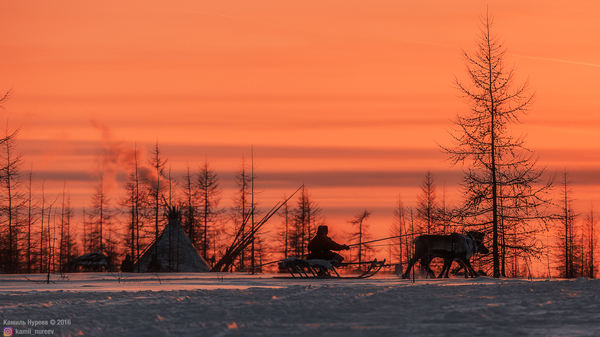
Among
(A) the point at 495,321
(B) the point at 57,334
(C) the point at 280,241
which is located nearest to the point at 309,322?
(A) the point at 495,321

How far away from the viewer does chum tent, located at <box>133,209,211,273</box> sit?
39.5 metres

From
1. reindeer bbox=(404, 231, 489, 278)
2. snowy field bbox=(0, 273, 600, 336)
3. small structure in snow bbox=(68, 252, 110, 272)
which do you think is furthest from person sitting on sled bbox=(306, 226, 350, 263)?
small structure in snow bbox=(68, 252, 110, 272)

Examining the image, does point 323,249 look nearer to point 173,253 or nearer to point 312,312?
point 312,312

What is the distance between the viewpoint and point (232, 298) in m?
12.8

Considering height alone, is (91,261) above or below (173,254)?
below

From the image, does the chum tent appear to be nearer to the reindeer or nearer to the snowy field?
the reindeer

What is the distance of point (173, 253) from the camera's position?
40.3 meters

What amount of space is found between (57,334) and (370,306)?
4.67 meters

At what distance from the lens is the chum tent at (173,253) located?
39500 millimetres

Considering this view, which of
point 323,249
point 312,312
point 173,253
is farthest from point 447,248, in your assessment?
point 173,253

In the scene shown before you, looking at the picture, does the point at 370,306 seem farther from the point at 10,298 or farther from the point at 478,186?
the point at 478,186

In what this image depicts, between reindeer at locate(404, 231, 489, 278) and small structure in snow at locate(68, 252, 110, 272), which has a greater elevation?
reindeer at locate(404, 231, 489, 278)

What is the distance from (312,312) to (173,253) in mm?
30512

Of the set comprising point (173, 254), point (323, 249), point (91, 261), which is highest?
point (323, 249)
